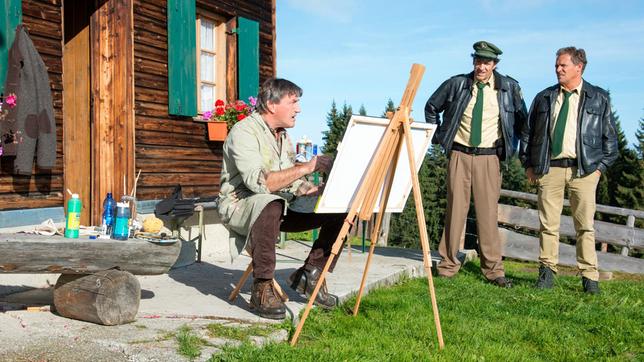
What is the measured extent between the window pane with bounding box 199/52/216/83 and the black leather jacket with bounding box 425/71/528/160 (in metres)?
2.93

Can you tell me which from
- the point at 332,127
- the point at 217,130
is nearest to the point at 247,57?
the point at 217,130

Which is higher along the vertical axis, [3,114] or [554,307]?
[3,114]

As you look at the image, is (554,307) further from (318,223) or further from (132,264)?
(132,264)

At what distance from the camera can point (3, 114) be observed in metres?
5.41

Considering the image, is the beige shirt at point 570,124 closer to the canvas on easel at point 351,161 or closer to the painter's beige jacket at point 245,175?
the canvas on easel at point 351,161

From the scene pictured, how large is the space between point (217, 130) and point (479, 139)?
3.12 metres

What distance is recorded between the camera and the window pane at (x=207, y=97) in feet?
26.0

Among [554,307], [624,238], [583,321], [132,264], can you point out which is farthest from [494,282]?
[624,238]

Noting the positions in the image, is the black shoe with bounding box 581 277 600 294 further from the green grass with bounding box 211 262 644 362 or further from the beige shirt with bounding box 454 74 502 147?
the beige shirt with bounding box 454 74 502 147

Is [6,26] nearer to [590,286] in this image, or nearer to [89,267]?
[89,267]

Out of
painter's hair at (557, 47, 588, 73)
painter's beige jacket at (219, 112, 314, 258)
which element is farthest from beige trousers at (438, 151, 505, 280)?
painter's beige jacket at (219, 112, 314, 258)

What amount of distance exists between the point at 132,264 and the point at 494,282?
3407mm

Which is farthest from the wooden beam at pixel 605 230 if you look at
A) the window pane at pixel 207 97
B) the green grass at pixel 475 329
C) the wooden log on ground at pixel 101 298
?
the wooden log on ground at pixel 101 298

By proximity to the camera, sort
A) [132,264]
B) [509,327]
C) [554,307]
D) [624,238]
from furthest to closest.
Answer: [624,238], [554,307], [509,327], [132,264]
